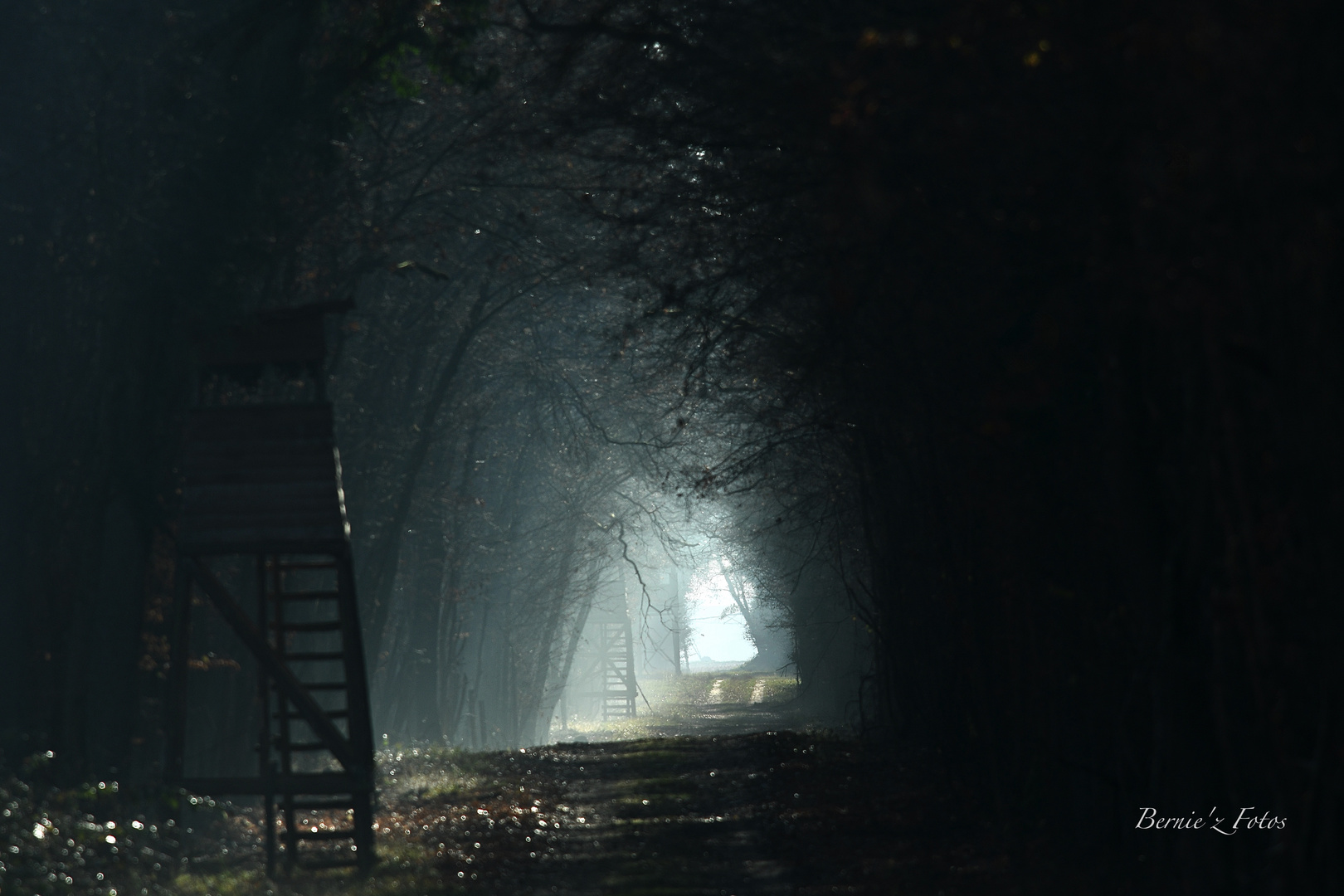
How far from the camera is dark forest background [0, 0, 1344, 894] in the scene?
14.2 ft

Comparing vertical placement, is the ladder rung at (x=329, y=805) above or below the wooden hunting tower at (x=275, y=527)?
below

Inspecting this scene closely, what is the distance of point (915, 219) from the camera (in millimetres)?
7449

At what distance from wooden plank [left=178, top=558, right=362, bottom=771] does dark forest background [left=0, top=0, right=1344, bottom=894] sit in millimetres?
1434

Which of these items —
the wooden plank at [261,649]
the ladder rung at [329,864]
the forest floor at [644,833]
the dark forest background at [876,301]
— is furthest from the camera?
the ladder rung at [329,864]

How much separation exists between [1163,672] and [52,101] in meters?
10.4

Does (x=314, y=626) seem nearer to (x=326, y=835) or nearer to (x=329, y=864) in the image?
(x=326, y=835)

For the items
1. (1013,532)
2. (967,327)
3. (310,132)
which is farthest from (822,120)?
(310,132)

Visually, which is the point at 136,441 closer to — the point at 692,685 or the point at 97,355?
the point at 97,355

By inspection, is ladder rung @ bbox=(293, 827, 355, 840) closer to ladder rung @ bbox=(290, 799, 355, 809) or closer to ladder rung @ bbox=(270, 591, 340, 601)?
ladder rung @ bbox=(290, 799, 355, 809)
